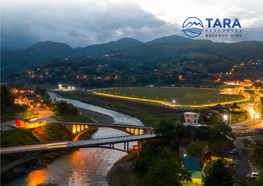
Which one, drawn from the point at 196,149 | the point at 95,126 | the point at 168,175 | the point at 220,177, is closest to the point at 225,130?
the point at 196,149

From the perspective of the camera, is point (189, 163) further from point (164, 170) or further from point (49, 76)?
point (49, 76)

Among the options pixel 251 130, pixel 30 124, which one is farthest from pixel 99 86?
pixel 251 130

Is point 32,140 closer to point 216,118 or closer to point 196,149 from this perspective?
point 196,149

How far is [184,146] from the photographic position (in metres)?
32.1

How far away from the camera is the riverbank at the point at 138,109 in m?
59.5

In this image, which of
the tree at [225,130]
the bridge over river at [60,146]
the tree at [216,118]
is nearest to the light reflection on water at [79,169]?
the bridge over river at [60,146]

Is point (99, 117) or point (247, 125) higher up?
point (247, 125)

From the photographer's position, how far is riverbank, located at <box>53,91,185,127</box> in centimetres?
5949

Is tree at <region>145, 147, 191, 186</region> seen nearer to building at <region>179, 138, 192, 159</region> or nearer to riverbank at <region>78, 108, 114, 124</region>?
building at <region>179, 138, 192, 159</region>

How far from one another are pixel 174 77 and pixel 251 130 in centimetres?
10777

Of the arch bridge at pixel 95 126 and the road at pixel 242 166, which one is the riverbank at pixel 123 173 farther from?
the road at pixel 242 166

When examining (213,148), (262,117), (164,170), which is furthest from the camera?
(262,117)

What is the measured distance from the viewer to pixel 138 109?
74.5m

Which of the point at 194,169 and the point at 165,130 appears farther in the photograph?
the point at 165,130
